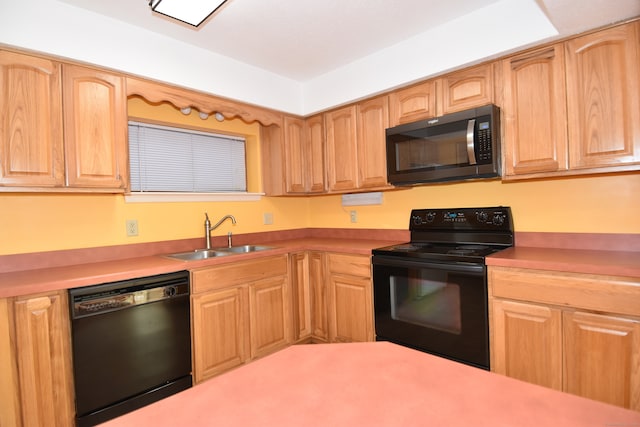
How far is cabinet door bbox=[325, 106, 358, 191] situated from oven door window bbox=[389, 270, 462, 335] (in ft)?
3.19

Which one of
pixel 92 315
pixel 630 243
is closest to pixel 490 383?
pixel 92 315

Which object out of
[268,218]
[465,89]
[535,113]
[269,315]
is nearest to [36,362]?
[269,315]

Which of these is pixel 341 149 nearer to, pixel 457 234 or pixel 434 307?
pixel 457 234

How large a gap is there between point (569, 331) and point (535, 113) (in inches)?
48.0

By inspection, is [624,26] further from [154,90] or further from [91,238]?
[91,238]

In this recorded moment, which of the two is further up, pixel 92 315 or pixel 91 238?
pixel 91 238

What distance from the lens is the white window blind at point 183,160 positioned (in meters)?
2.63

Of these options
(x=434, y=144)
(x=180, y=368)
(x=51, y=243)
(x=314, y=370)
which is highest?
(x=434, y=144)

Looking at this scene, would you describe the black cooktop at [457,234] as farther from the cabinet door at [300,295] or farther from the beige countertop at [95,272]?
the cabinet door at [300,295]

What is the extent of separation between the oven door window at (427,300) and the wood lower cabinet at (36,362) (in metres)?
1.91

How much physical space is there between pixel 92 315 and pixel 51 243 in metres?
0.69

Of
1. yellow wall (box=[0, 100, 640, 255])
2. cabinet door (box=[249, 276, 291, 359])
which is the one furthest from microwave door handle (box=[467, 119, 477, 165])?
cabinet door (box=[249, 276, 291, 359])

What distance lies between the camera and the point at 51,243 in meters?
2.15

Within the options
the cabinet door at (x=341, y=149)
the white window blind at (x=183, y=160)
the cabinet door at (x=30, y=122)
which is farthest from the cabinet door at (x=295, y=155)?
the cabinet door at (x=30, y=122)
